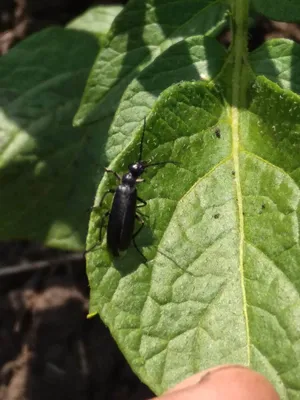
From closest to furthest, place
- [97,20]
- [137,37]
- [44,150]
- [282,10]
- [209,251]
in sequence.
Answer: [209,251]
[282,10]
[137,37]
[44,150]
[97,20]

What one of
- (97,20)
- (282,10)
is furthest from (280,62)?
(97,20)

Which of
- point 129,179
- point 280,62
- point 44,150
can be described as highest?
point 280,62

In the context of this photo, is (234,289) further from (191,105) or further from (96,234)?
(191,105)

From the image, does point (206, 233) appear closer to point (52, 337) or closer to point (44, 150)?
point (44, 150)

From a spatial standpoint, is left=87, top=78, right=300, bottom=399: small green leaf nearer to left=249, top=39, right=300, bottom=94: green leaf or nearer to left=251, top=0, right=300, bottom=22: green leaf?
left=249, top=39, right=300, bottom=94: green leaf

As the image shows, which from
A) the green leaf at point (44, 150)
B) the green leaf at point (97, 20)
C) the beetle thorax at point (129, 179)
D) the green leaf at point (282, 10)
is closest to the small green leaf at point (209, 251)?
the beetle thorax at point (129, 179)

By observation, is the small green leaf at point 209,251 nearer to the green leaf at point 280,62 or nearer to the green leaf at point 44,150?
the green leaf at point 280,62
